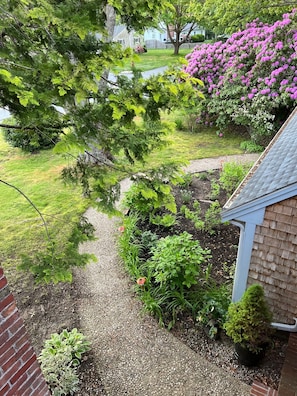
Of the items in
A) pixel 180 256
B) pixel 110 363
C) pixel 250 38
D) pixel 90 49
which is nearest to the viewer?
pixel 90 49

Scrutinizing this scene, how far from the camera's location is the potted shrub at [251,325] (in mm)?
3471

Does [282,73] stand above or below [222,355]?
above

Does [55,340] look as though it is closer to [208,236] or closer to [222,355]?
[222,355]

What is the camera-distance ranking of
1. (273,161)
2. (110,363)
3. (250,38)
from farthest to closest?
(250,38)
(273,161)
(110,363)

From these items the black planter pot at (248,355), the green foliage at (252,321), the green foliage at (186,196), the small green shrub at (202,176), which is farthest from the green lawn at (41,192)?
the black planter pot at (248,355)

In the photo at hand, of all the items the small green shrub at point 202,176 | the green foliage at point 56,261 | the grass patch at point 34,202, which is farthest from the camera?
the small green shrub at point 202,176

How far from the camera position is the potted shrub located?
11.4 ft

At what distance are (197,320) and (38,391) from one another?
243 centimetres

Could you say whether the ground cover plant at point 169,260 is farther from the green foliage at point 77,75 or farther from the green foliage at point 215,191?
the green foliage at point 215,191

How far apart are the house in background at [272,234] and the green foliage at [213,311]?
0.22 meters

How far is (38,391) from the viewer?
8.76ft

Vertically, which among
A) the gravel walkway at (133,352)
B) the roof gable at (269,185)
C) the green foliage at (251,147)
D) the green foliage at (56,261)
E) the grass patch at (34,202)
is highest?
the roof gable at (269,185)

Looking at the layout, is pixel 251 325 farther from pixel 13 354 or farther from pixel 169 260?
pixel 13 354

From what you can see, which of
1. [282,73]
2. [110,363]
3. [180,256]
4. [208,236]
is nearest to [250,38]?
[282,73]
